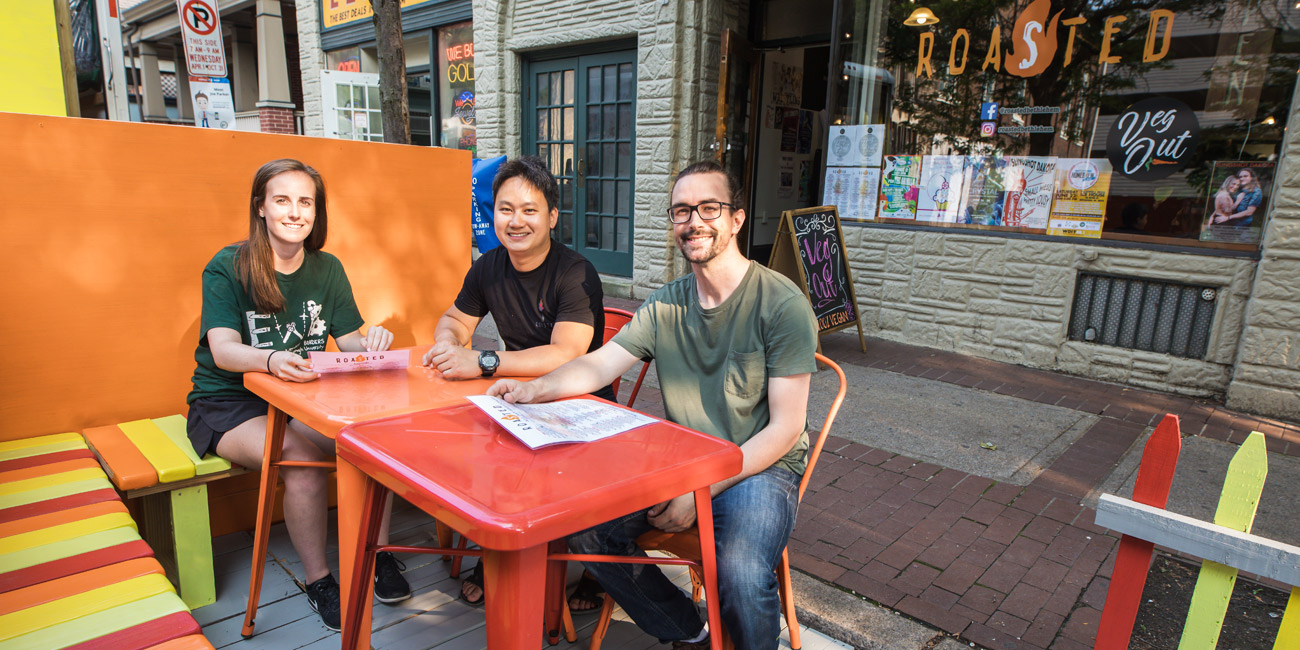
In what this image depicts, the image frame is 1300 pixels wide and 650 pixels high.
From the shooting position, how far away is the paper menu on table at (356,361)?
2.09 meters

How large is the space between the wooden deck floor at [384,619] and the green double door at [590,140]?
5704 millimetres

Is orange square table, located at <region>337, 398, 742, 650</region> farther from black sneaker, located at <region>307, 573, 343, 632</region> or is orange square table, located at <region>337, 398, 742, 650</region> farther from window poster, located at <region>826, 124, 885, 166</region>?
window poster, located at <region>826, 124, 885, 166</region>

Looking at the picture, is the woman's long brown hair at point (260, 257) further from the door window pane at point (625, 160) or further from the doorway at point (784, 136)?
the doorway at point (784, 136)

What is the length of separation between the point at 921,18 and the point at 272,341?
5.37 meters

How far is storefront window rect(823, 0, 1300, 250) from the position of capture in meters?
4.47

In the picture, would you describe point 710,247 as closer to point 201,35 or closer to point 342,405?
point 342,405

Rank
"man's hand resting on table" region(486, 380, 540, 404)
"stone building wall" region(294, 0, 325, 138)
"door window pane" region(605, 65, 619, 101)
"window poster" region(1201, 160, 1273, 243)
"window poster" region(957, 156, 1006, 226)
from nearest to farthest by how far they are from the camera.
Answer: "man's hand resting on table" region(486, 380, 540, 404)
"window poster" region(1201, 160, 1273, 243)
"window poster" region(957, 156, 1006, 226)
"door window pane" region(605, 65, 619, 101)
"stone building wall" region(294, 0, 325, 138)

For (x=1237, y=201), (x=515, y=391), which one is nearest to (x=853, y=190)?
(x=1237, y=201)

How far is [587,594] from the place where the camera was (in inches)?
97.1

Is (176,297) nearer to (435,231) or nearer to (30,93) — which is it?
(435,231)

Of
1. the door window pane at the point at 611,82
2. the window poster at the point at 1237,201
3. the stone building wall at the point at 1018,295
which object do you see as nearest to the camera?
the window poster at the point at 1237,201

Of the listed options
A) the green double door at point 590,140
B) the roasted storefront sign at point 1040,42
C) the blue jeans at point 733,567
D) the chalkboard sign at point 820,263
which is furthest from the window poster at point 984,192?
the blue jeans at point 733,567

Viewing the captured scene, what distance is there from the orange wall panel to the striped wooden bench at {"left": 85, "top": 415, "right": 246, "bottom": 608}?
250 mm

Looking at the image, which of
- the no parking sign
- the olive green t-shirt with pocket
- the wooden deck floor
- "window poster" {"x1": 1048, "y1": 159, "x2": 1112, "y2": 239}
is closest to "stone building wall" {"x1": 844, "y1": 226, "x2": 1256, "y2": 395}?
"window poster" {"x1": 1048, "y1": 159, "x2": 1112, "y2": 239}
